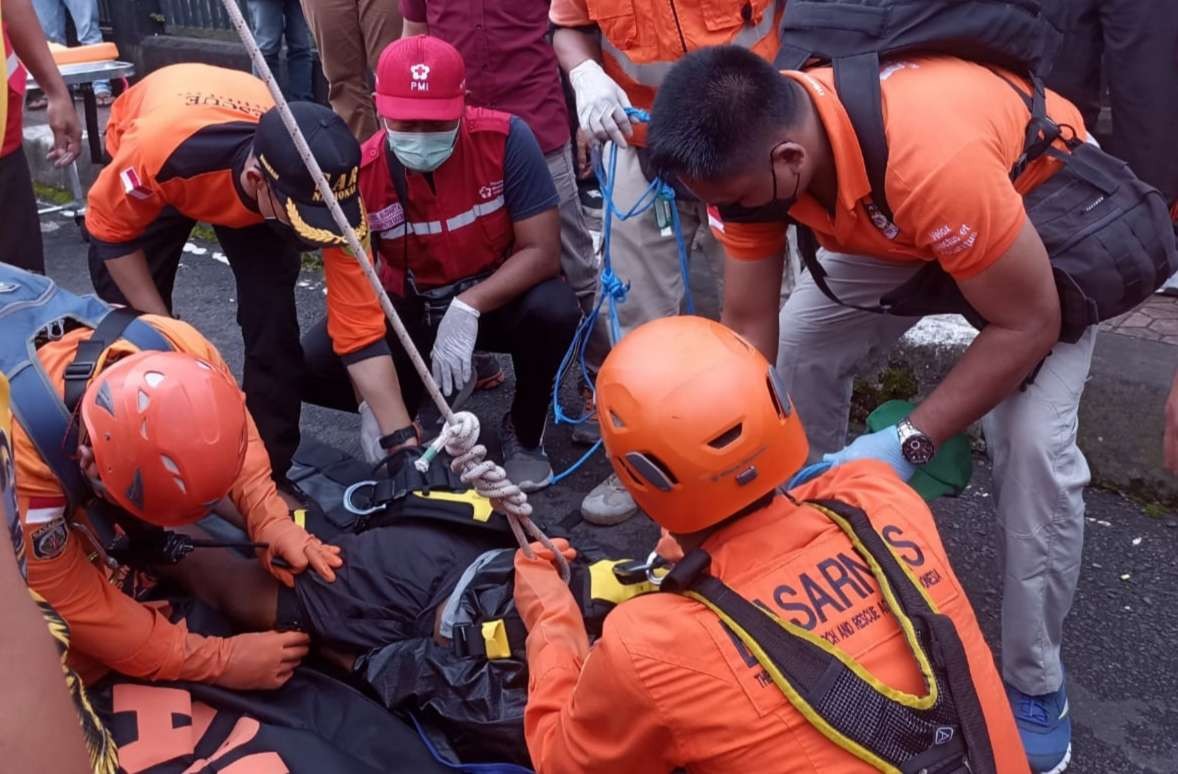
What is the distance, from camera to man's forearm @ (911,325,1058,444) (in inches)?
82.6

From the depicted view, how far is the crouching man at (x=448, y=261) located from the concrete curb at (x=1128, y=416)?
1.13 metres

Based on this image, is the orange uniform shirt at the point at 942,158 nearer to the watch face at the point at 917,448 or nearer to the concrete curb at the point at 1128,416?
the watch face at the point at 917,448

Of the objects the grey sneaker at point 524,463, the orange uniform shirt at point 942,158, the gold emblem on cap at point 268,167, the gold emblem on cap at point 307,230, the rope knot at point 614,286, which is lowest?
the grey sneaker at point 524,463

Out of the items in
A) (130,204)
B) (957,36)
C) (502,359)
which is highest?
(957,36)

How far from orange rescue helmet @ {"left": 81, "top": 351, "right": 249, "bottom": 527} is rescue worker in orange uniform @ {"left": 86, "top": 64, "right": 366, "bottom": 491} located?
2.42 feet

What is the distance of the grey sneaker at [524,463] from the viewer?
3.53 meters

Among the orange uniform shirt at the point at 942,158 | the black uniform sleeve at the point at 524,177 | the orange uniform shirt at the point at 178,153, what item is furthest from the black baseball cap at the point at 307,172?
the orange uniform shirt at the point at 942,158

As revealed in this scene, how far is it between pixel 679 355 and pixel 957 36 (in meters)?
0.93

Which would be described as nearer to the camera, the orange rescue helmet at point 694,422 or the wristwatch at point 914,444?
the orange rescue helmet at point 694,422

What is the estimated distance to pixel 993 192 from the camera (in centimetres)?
193

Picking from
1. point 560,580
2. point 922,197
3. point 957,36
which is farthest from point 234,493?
point 957,36

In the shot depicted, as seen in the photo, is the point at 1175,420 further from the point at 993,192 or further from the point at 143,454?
the point at 143,454

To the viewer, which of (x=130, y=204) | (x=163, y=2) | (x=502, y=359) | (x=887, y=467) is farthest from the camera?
(x=163, y=2)

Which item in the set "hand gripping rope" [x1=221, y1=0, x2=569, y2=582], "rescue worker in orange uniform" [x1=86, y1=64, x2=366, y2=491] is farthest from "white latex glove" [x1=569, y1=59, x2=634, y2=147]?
"hand gripping rope" [x1=221, y1=0, x2=569, y2=582]
